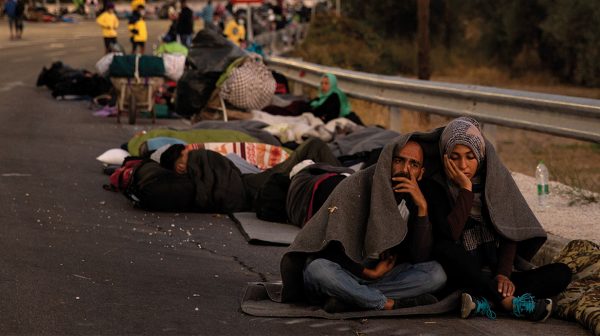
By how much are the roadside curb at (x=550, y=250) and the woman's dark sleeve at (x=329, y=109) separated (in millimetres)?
8079

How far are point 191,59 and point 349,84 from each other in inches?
98.7

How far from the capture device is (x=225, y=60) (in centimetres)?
2067

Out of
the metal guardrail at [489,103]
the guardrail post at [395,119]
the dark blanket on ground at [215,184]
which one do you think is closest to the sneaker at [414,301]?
the metal guardrail at [489,103]

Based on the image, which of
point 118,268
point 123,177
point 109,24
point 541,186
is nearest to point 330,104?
point 123,177

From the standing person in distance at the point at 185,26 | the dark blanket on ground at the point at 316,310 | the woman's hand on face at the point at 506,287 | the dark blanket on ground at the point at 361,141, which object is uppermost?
the woman's hand on face at the point at 506,287

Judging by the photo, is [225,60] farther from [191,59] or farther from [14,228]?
[14,228]

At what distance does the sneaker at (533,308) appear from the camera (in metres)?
7.61

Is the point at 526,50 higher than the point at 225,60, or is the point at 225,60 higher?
the point at 225,60

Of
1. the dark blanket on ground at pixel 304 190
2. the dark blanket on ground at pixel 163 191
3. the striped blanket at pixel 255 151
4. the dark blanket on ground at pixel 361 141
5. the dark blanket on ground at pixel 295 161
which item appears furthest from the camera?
the dark blanket on ground at pixel 361 141

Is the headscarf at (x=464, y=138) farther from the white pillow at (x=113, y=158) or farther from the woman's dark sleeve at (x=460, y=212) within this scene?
the white pillow at (x=113, y=158)

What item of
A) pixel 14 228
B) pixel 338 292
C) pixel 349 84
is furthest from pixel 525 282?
pixel 349 84

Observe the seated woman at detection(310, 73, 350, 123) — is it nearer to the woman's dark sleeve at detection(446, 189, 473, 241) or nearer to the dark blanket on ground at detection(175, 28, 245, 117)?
the dark blanket on ground at detection(175, 28, 245, 117)

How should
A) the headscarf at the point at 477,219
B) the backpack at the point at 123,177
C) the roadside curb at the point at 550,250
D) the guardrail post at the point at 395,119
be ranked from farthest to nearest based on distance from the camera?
the guardrail post at the point at 395,119
the backpack at the point at 123,177
the roadside curb at the point at 550,250
the headscarf at the point at 477,219

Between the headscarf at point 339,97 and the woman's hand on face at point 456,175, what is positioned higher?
the woman's hand on face at point 456,175
